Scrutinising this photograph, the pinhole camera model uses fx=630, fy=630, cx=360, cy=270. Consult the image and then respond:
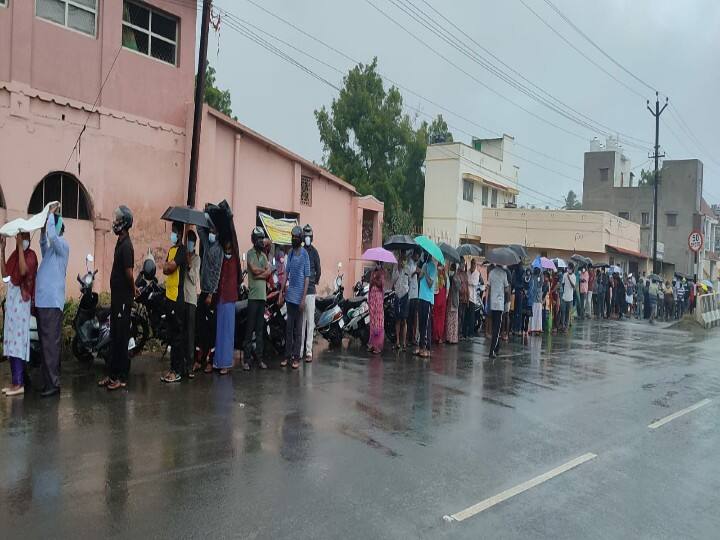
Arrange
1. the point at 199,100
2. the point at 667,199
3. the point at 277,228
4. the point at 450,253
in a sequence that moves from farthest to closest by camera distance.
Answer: the point at 667,199 → the point at 277,228 → the point at 450,253 → the point at 199,100

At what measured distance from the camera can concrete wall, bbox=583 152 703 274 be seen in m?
48.7

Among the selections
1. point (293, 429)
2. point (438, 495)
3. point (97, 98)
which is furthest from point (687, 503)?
point (97, 98)

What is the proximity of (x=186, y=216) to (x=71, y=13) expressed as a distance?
20.5ft

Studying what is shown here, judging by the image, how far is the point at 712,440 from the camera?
22.6 ft

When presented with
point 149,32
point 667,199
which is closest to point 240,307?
point 149,32

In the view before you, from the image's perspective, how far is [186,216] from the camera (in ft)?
27.2

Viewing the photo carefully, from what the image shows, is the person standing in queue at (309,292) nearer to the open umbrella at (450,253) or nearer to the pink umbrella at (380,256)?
the pink umbrella at (380,256)

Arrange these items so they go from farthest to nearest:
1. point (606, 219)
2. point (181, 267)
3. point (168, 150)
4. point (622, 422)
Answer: point (606, 219)
point (168, 150)
point (181, 267)
point (622, 422)

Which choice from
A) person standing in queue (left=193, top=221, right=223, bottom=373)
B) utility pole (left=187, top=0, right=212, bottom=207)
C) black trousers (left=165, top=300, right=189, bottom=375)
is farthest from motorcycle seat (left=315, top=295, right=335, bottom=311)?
black trousers (left=165, top=300, right=189, bottom=375)

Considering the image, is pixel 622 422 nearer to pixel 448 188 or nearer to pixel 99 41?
pixel 99 41

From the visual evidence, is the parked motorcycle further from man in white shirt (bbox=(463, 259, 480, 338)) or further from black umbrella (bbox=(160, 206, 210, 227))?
man in white shirt (bbox=(463, 259, 480, 338))

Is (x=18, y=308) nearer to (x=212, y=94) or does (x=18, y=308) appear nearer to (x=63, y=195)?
(x=63, y=195)

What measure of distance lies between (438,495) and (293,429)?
6.40ft

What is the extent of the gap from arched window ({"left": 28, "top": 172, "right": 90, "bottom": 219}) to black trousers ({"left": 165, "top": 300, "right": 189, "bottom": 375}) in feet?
15.7
